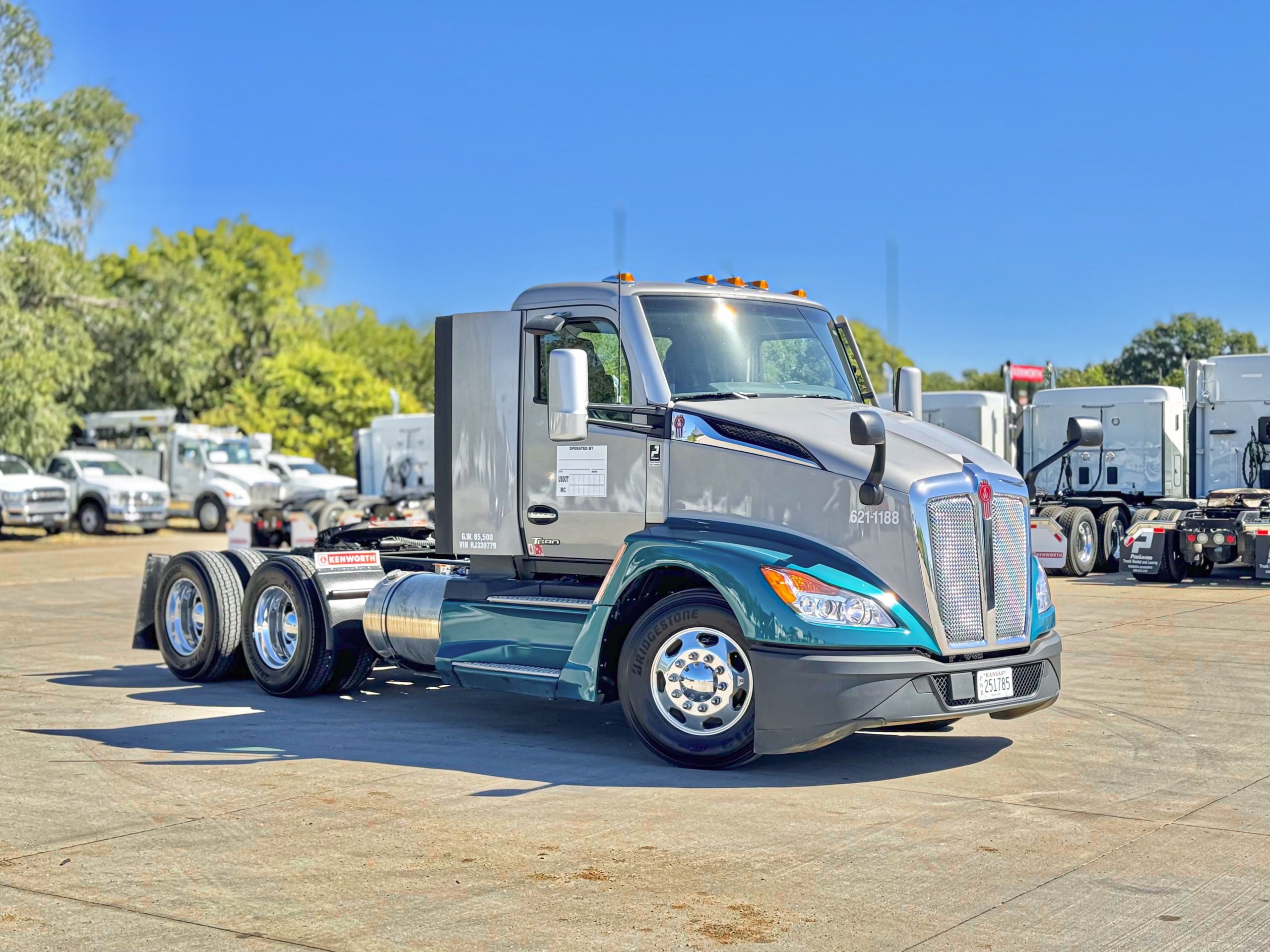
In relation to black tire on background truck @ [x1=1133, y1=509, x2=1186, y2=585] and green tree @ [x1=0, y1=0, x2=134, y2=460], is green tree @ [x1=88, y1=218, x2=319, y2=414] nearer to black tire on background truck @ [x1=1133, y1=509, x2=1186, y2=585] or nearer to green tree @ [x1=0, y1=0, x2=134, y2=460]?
green tree @ [x1=0, y1=0, x2=134, y2=460]

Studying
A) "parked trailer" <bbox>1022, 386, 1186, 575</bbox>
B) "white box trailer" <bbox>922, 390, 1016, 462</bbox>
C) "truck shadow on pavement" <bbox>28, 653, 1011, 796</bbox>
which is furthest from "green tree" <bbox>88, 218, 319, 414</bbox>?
"truck shadow on pavement" <bbox>28, 653, 1011, 796</bbox>

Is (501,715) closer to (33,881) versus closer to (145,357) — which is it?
(33,881)

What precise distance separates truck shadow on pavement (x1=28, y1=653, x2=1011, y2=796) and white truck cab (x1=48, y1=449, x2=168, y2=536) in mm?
27010

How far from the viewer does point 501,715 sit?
10344 mm

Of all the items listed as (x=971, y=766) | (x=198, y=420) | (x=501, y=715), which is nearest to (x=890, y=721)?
(x=971, y=766)

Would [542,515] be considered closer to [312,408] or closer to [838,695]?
[838,695]

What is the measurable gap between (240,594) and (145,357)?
37849 millimetres

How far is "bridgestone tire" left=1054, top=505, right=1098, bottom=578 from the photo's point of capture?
23.5 m

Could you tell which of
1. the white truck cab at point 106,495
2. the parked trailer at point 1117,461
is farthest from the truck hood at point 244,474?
the parked trailer at point 1117,461

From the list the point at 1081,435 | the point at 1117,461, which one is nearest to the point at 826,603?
the point at 1081,435

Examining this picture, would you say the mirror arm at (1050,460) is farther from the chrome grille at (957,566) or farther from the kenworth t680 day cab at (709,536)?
the chrome grille at (957,566)

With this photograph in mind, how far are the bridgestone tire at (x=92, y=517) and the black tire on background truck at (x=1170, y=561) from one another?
26170 millimetres

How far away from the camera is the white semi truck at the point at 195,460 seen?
39.4 metres

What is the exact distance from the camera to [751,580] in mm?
7957
